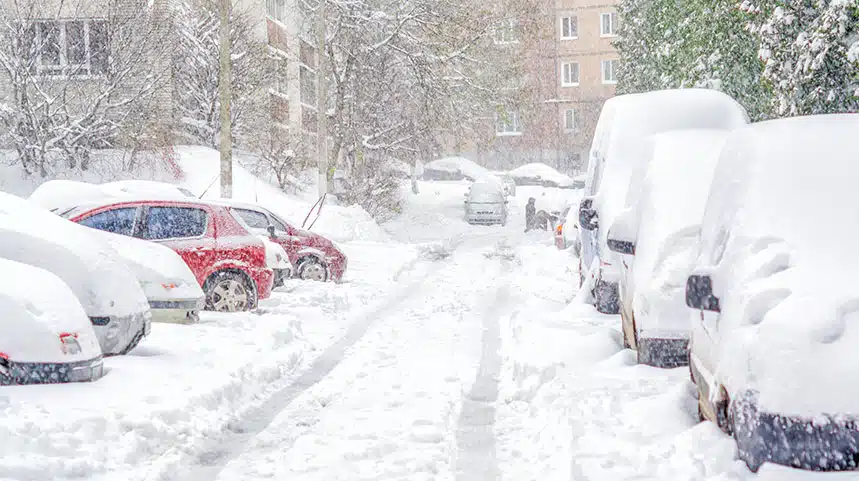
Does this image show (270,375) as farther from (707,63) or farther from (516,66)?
(516,66)

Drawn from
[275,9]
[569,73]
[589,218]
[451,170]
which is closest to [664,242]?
[589,218]

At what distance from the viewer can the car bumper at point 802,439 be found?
4.81 m

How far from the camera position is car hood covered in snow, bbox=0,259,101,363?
25.2 feet

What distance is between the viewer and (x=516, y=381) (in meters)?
9.66

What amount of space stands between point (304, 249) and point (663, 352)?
1081cm

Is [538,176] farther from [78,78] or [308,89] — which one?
[78,78]

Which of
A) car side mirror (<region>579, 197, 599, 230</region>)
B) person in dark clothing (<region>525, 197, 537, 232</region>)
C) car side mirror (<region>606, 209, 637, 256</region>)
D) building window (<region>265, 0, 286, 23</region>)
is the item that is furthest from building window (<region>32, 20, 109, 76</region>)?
car side mirror (<region>606, 209, 637, 256</region>)

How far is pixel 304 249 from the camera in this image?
18.6 m

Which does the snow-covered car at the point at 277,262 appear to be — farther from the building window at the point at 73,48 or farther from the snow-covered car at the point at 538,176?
the snow-covered car at the point at 538,176

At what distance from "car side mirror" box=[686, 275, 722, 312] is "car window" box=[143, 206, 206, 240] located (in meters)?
9.15

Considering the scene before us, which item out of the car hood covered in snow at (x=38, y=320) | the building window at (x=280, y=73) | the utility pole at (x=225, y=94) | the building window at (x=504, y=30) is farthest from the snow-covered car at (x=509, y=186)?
the car hood covered in snow at (x=38, y=320)

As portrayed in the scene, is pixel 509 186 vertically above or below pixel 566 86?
below

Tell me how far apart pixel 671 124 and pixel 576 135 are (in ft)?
191

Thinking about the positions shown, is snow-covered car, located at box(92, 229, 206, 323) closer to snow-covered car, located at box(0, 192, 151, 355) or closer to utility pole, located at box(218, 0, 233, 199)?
snow-covered car, located at box(0, 192, 151, 355)
